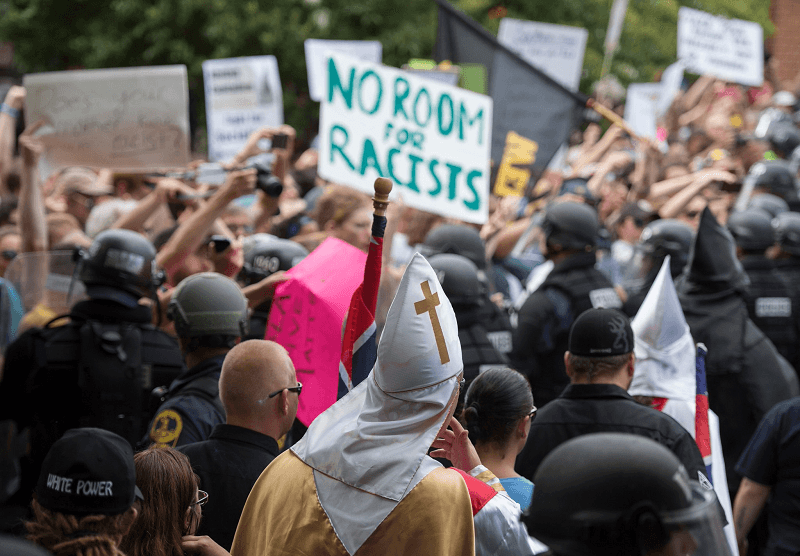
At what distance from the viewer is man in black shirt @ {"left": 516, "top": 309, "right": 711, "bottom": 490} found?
381 cm

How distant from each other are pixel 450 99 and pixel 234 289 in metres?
3.13

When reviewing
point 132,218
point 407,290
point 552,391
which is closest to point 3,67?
point 132,218

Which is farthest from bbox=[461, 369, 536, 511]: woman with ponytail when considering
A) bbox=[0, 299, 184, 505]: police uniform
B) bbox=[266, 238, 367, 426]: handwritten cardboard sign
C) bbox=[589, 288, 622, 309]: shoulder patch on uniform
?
bbox=[589, 288, 622, 309]: shoulder patch on uniform

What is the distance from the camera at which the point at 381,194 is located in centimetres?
279

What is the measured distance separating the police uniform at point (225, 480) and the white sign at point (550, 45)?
9.15 meters

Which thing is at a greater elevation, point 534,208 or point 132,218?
point 132,218

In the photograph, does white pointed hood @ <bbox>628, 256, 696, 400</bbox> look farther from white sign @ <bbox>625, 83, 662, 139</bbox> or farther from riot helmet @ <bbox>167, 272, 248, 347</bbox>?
white sign @ <bbox>625, 83, 662, 139</bbox>

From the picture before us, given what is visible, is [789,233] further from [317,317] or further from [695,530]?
[695,530]

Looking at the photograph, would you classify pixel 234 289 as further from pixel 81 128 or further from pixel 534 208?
pixel 534 208

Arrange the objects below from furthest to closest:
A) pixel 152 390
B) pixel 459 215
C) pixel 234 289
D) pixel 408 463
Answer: pixel 459 215 < pixel 152 390 < pixel 234 289 < pixel 408 463

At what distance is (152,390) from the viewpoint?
14.9 ft

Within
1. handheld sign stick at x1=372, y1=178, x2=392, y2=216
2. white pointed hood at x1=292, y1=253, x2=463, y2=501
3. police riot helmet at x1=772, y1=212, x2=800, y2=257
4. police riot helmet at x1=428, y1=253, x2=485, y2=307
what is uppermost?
handheld sign stick at x1=372, y1=178, x2=392, y2=216

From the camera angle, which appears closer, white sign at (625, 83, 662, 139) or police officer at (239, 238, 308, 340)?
police officer at (239, 238, 308, 340)

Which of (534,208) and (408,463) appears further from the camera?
(534,208)
